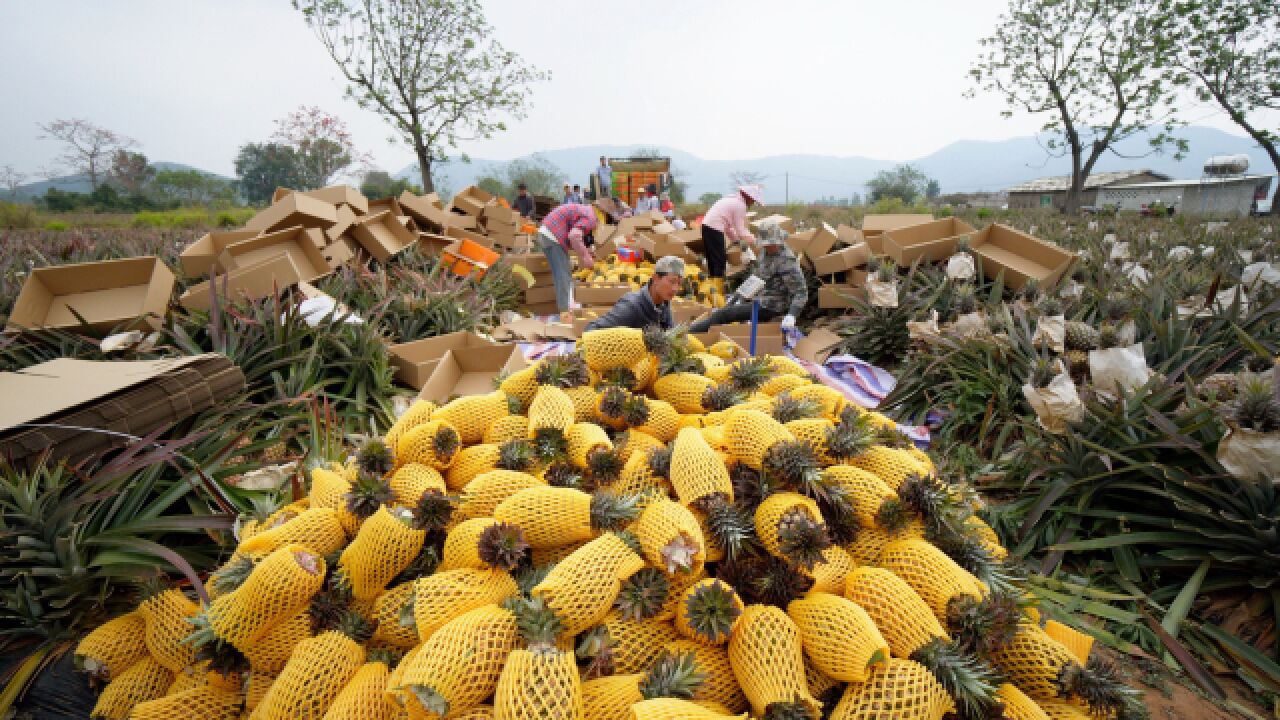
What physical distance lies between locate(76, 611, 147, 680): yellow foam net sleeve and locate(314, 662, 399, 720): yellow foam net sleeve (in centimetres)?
92

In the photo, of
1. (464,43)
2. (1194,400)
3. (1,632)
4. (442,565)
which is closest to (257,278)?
(1,632)

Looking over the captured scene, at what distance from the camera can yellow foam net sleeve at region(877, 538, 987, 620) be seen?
1.49m

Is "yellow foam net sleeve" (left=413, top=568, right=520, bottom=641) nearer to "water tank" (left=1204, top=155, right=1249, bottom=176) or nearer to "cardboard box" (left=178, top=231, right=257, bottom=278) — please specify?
"cardboard box" (left=178, top=231, right=257, bottom=278)

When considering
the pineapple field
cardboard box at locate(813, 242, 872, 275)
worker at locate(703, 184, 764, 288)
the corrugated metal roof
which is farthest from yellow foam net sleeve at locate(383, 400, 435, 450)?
the corrugated metal roof

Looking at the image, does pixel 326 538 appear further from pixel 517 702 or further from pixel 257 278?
pixel 257 278

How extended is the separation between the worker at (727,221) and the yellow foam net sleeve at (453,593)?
6.60 meters

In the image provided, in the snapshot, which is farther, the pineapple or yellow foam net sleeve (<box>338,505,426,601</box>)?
yellow foam net sleeve (<box>338,505,426,601</box>)

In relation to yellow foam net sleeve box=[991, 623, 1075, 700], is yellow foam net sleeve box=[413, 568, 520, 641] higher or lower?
higher

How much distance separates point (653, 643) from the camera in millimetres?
1441

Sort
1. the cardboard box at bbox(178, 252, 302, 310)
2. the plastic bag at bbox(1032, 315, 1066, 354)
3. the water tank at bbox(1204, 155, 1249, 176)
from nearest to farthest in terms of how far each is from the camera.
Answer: the plastic bag at bbox(1032, 315, 1066, 354)
the cardboard box at bbox(178, 252, 302, 310)
the water tank at bbox(1204, 155, 1249, 176)

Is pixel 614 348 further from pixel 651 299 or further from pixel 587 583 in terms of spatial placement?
pixel 651 299

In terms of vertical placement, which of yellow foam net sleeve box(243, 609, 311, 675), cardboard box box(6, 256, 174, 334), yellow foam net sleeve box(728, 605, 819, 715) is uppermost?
cardboard box box(6, 256, 174, 334)

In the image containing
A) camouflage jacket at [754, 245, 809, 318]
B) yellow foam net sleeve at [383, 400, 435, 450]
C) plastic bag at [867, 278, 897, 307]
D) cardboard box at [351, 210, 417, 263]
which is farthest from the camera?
cardboard box at [351, 210, 417, 263]

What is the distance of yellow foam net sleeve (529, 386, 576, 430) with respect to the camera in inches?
75.8
